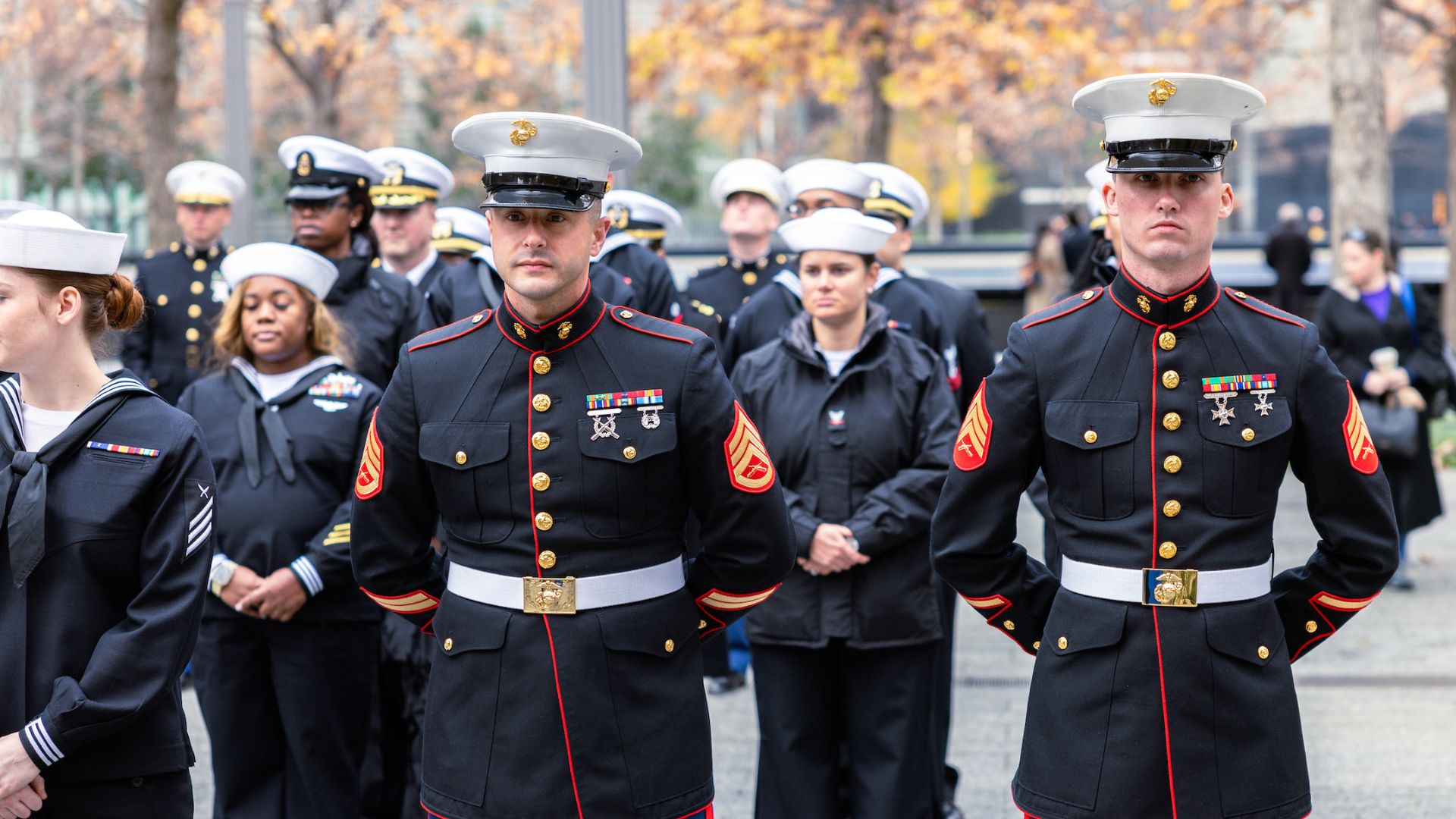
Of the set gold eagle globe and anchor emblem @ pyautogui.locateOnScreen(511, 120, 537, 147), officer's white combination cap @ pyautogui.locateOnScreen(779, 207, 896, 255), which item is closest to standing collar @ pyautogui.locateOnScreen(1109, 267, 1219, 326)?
gold eagle globe and anchor emblem @ pyautogui.locateOnScreen(511, 120, 537, 147)

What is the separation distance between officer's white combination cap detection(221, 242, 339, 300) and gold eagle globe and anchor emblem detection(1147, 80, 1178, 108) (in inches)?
113

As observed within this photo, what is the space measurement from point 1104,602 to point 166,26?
1086 cm

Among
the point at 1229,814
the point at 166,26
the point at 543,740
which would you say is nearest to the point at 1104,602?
the point at 1229,814

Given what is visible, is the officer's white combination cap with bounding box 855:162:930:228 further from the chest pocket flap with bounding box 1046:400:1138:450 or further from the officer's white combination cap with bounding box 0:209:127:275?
the officer's white combination cap with bounding box 0:209:127:275

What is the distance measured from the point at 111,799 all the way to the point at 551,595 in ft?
3.22

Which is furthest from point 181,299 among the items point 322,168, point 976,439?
point 976,439

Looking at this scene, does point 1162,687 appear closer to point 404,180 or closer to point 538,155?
point 538,155

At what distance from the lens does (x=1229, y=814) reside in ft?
10.1

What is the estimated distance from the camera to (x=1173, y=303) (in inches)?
124

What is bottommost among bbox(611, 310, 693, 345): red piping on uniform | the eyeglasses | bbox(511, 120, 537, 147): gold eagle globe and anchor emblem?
bbox(611, 310, 693, 345): red piping on uniform

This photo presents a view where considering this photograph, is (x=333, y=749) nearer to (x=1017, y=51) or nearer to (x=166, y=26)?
(x=166, y=26)

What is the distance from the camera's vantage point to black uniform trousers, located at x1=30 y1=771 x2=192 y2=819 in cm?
319

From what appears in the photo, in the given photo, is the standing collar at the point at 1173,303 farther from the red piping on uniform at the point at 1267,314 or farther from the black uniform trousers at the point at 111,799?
the black uniform trousers at the point at 111,799

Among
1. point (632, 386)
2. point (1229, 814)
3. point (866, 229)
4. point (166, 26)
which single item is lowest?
point (1229, 814)
